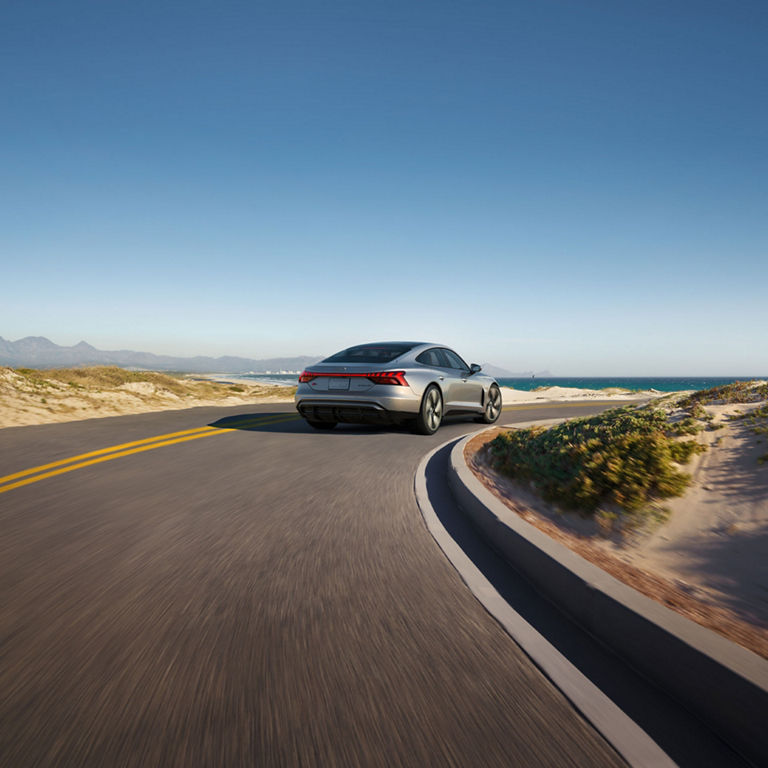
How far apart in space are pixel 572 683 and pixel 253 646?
1362mm

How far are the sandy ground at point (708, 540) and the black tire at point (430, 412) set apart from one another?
185 inches

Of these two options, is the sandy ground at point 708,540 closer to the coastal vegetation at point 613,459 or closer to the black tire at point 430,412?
the coastal vegetation at point 613,459

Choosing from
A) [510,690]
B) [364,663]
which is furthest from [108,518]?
[510,690]

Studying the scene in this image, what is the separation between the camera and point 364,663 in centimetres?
253

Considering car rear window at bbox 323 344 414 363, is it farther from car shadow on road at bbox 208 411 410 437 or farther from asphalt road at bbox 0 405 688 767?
asphalt road at bbox 0 405 688 767

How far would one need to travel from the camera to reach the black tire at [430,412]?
1046 cm

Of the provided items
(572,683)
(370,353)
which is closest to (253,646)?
(572,683)

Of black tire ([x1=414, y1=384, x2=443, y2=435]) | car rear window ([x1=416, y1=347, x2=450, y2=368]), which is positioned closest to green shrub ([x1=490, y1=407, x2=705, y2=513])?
black tire ([x1=414, y1=384, x2=443, y2=435])

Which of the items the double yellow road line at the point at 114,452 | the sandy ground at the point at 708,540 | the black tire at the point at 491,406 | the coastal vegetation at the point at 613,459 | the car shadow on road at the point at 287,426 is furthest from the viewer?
the black tire at the point at 491,406

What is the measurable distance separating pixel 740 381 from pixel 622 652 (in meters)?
8.58

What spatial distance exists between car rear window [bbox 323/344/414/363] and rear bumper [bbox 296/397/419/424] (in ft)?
2.77

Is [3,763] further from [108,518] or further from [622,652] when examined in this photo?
[108,518]

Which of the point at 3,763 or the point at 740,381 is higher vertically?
the point at 740,381

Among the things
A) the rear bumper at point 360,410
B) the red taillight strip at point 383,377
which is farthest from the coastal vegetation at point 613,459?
the red taillight strip at point 383,377
